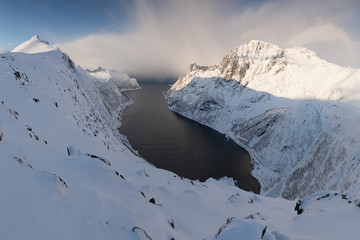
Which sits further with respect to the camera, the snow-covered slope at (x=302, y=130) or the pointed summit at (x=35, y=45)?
the pointed summit at (x=35, y=45)

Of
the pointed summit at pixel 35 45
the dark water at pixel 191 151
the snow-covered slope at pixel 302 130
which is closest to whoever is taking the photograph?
the snow-covered slope at pixel 302 130

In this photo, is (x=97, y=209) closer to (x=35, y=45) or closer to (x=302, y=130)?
(x=302, y=130)

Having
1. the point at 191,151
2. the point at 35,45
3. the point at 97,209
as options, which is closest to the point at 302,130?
the point at 191,151

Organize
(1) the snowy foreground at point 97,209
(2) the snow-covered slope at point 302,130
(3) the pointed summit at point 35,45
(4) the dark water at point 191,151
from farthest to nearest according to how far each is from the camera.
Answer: (3) the pointed summit at point 35,45, (4) the dark water at point 191,151, (2) the snow-covered slope at point 302,130, (1) the snowy foreground at point 97,209

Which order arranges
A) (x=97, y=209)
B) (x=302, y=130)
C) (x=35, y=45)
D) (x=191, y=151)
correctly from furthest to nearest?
(x=191, y=151) → (x=35, y=45) → (x=302, y=130) → (x=97, y=209)

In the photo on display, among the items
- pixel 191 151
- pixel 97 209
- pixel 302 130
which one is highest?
pixel 97 209

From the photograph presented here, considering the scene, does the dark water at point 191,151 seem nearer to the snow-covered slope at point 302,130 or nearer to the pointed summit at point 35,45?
the snow-covered slope at point 302,130

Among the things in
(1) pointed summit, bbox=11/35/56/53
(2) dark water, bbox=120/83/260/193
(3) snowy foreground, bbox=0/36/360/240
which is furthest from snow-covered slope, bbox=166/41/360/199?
(1) pointed summit, bbox=11/35/56/53

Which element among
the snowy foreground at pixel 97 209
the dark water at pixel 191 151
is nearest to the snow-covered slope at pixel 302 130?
the dark water at pixel 191 151

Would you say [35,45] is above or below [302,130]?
above
